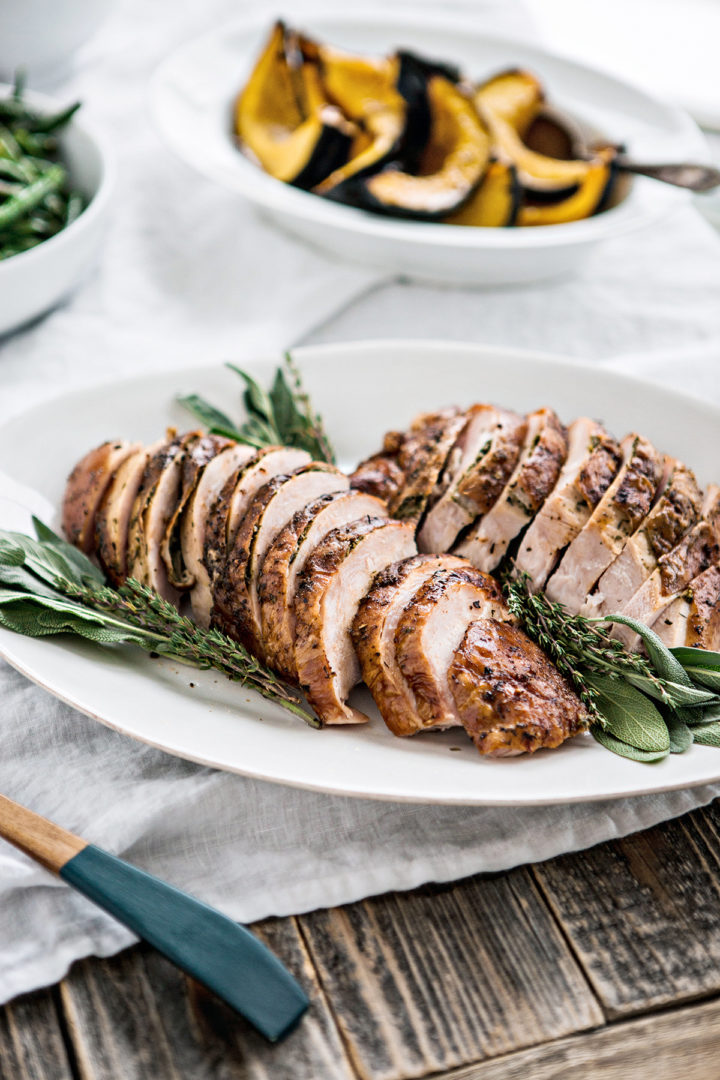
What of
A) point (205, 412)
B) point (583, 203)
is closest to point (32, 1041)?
point (205, 412)

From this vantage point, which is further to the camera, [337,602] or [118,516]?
[118,516]

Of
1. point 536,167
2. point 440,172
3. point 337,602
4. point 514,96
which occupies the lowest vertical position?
point 337,602

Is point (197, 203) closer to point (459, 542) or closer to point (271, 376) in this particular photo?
point (271, 376)

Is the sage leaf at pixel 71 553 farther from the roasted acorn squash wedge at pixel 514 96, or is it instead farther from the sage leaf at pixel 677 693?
the roasted acorn squash wedge at pixel 514 96

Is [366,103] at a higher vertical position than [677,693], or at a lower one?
higher

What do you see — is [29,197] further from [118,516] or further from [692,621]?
[692,621]

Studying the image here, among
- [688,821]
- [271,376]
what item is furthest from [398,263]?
[688,821]
